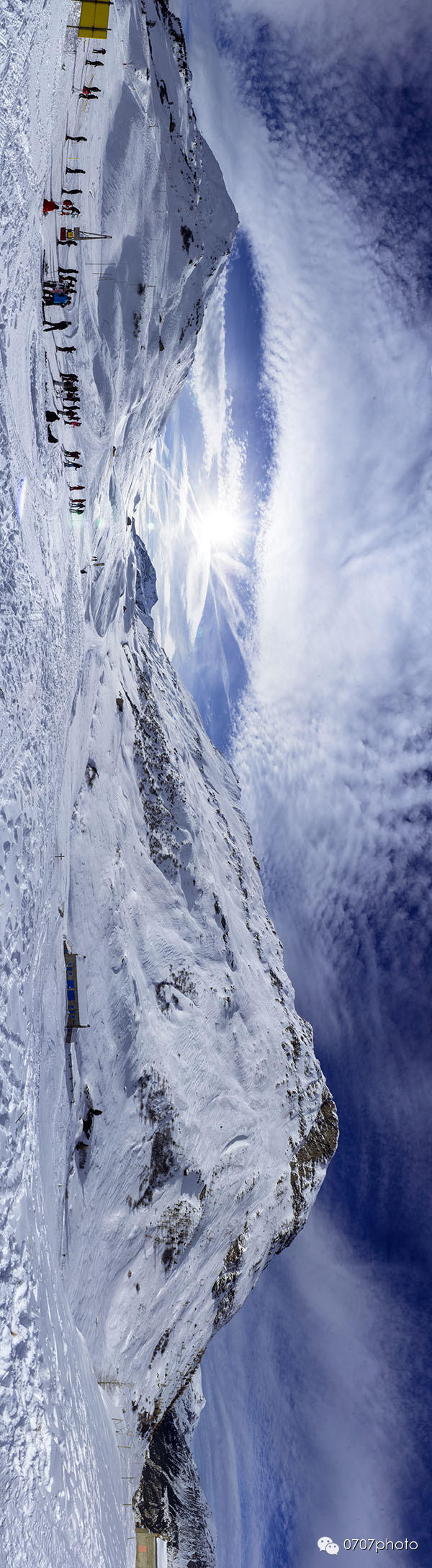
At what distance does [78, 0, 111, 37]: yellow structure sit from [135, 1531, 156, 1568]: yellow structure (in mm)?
50093

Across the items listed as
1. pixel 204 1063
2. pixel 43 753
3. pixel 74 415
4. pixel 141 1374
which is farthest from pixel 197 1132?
pixel 74 415

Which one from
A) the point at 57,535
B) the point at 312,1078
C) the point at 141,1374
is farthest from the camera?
the point at 312,1078

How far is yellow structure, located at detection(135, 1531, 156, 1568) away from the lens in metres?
24.0

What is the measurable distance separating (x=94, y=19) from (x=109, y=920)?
28.0 meters

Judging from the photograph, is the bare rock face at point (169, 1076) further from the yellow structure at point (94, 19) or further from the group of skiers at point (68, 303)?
the yellow structure at point (94, 19)

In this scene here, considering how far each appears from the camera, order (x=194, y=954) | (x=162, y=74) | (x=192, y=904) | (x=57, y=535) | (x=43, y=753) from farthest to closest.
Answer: (x=192, y=904) → (x=194, y=954) → (x=162, y=74) → (x=57, y=535) → (x=43, y=753)

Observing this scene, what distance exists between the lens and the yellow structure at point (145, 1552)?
78.6 ft

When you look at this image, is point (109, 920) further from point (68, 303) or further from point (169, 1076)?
point (68, 303)

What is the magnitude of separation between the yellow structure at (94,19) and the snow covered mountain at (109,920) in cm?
54

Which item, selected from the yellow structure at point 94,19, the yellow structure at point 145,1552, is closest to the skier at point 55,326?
the yellow structure at point 94,19

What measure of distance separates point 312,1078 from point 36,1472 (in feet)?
113

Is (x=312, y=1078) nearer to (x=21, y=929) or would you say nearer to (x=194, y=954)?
(x=194, y=954)

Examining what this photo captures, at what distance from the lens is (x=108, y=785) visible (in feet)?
84.8

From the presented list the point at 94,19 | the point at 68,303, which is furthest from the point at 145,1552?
the point at 94,19
